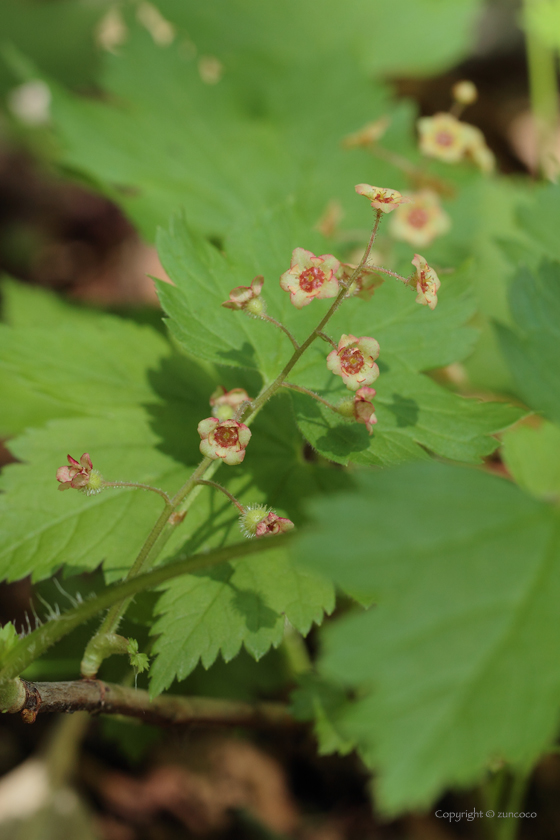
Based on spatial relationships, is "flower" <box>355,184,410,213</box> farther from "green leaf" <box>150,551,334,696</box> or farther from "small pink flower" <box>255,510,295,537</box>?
"green leaf" <box>150,551,334,696</box>

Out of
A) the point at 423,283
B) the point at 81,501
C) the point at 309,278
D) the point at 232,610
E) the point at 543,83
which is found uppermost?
the point at 543,83

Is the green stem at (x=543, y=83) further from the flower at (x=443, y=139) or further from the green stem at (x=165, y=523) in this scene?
the green stem at (x=165, y=523)

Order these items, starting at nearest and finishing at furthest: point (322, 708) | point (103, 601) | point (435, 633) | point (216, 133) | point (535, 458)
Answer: point (435, 633)
point (103, 601)
point (322, 708)
point (535, 458)
point (216, 133)

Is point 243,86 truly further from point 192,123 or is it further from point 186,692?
point 186,692

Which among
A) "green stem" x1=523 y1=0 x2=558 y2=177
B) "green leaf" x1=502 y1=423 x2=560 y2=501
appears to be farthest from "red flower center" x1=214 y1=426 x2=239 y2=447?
"green stem" x1=523 y1=0 x2=558 y2=177

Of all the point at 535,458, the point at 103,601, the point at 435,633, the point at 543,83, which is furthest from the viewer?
the point at 543,83

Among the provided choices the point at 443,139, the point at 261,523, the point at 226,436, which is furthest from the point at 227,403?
the point at 443,139

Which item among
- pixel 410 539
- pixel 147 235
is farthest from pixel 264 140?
pixel 410 539

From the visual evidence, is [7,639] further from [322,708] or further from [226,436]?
[322,708]
